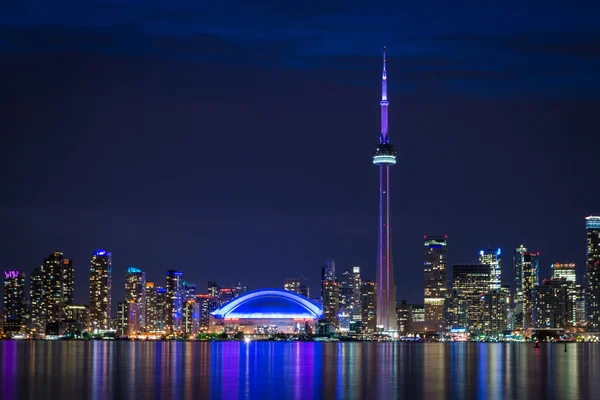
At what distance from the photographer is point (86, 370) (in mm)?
100625

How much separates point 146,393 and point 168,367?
37223mm

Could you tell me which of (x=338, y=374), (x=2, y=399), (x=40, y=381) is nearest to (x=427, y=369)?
(x=338, y=374)

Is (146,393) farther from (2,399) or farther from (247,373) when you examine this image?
(247,373)

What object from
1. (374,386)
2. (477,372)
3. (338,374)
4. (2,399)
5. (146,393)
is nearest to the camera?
(2,399)

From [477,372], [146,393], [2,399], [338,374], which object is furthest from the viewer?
[477,372]

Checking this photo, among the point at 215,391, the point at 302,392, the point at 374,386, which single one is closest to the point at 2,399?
the point at 215,391

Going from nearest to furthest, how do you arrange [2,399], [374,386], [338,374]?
[2,399]
[374,386]
[338,374]

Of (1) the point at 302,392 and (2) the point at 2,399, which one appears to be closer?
(2) the point at 2,399

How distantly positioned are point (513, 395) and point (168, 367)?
150ft

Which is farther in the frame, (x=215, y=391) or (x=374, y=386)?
(x=374, y=386)

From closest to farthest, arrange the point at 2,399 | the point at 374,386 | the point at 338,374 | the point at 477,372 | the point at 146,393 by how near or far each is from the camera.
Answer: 1. the point at 2,399
2. the point at 146,393
3. the point at 374,386
4. the point at 338,374
5. the point at 477,372

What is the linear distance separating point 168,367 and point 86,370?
9693 mm

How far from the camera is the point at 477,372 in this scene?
102000 millimetres

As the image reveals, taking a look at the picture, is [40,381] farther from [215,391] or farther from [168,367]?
[168,367]
